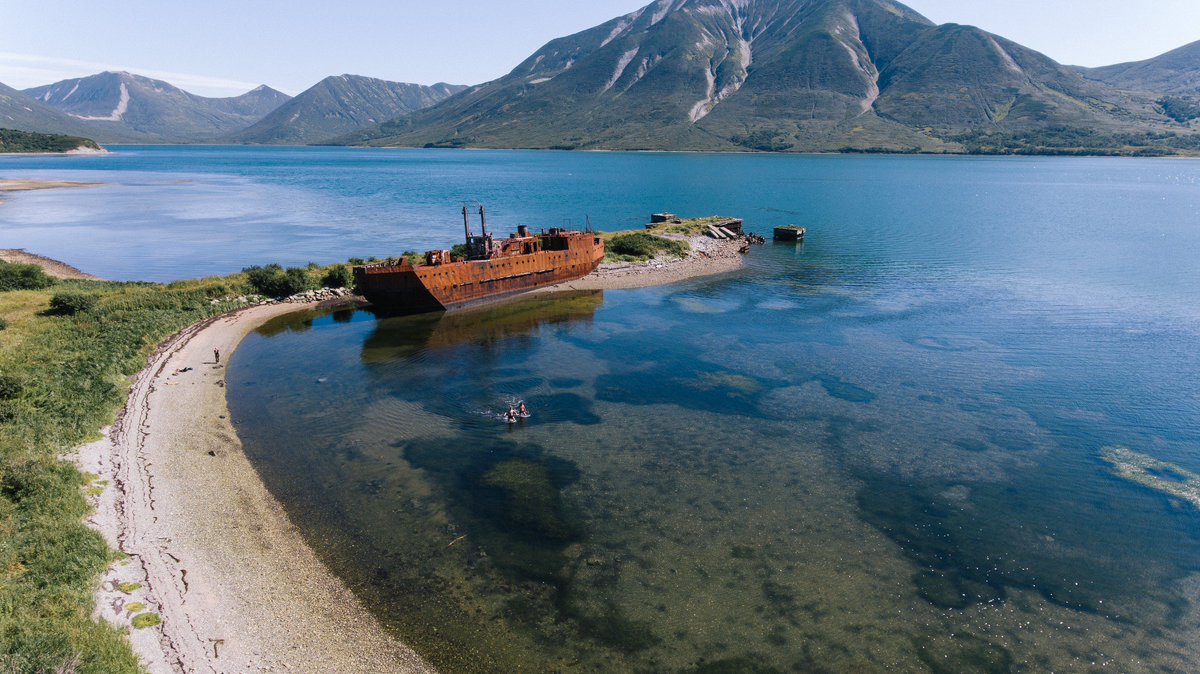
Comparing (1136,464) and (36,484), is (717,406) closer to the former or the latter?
(1136,464)

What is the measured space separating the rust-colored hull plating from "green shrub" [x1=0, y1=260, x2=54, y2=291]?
3455cm

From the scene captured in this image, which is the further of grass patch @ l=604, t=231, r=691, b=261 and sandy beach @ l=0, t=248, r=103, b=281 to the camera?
grass patch @ l=604, t=231, r=691, b=261

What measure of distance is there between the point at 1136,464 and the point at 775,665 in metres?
25.1

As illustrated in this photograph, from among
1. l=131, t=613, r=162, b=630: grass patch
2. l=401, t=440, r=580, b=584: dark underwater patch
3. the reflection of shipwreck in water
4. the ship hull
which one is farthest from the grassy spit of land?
the reflection of shipwreck in water

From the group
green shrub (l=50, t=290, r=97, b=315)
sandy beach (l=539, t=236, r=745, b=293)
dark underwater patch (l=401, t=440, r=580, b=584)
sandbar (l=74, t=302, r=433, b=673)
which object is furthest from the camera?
sandy beach (l=539, t=236, r=745, b=293)

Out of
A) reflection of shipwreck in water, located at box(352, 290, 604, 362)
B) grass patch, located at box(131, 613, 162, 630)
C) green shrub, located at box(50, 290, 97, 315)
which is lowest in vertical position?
grass patch, located at box(131, 613, 162, 630)

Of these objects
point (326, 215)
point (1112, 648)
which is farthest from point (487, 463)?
point (326, 215)

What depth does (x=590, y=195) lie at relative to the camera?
163000 mm

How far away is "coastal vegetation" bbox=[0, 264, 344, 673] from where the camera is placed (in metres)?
16.1

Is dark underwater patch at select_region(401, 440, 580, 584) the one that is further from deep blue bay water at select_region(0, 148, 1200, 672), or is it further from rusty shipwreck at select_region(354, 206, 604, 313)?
rusty shipwreck at select_region(354, 206, 604, 313)

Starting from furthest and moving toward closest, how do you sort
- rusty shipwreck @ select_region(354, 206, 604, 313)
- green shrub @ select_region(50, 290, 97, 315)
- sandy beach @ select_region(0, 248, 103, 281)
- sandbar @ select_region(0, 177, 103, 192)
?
sandbar @ select_region(0, 177, 103, 192), sandy beach @ select_region(0, 248, 103, 281), rusty shipwreck @ select_region(354, 206, 604, 313), green shrub @ select_region(50, 290, 97, 315)

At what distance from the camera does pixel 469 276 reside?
60.2m

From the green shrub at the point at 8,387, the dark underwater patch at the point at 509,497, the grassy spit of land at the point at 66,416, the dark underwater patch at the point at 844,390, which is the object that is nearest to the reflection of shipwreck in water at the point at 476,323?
the grassy spit of land at the point at 66,416

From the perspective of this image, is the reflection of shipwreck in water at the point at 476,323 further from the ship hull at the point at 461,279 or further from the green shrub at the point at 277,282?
the green shrub at the point at 277,282
